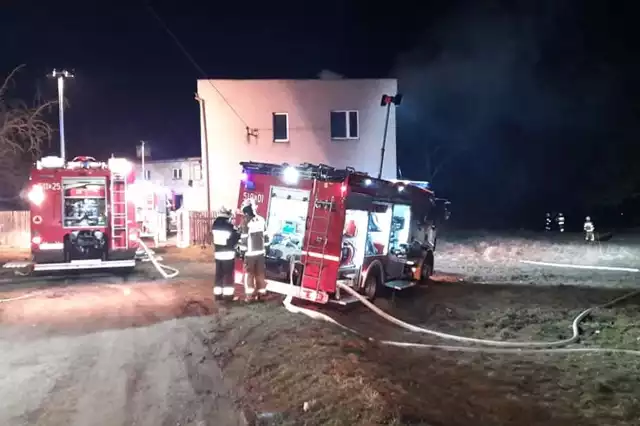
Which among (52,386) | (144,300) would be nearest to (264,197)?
(144,300)

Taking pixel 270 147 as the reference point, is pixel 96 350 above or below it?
below

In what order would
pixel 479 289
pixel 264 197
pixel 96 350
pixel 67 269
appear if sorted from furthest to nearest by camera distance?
pixel 67 269
pixel 479 289
pixel 264 197
pixel 96 350

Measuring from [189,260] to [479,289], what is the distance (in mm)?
9607

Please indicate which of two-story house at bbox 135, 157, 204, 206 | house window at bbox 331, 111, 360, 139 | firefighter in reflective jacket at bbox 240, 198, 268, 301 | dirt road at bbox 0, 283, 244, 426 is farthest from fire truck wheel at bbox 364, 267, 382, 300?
two-story house at bbox 135, 157, 204, 206

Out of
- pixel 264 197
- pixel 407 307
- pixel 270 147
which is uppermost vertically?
pixel 270 147

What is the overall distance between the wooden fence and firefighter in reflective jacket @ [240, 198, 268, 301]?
17915 millimetres

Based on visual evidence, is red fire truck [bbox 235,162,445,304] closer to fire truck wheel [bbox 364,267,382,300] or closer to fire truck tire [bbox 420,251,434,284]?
fire truck wheel [bbox 364,267,382,300]

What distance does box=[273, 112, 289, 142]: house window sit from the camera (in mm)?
26359

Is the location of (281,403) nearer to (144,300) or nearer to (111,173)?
(144,300)

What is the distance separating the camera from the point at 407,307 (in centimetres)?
1193

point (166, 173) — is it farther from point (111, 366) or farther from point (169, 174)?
point (111, 366)

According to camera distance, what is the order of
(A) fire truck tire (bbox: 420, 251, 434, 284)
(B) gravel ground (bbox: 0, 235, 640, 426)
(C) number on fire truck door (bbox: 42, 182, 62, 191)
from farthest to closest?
(C) number on fire truck door (bbox: 42, 182, 62, 191), (A) fire truck tire (bbox: 420, 251, 434, 284), (B) gravel ground (bbox: 0, 235, 640, 426)

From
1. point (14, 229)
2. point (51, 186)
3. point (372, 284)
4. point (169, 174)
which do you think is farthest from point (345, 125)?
point (169, 174)

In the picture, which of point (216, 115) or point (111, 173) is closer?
point (111, 173)
